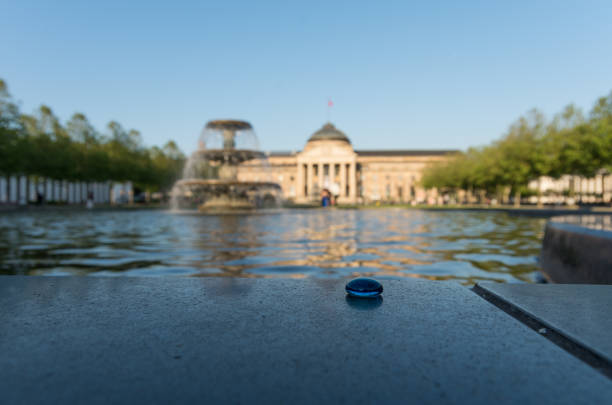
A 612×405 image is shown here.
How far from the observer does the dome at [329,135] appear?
106 meters

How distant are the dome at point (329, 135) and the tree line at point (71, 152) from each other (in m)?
46.0

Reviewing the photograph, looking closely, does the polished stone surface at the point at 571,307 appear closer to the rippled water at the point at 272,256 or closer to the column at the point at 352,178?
the rippled water at the point at 272,256

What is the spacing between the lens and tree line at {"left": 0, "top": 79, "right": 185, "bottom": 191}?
3334 cm

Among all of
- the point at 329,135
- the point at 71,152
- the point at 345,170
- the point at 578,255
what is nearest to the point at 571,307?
the point at 578,255

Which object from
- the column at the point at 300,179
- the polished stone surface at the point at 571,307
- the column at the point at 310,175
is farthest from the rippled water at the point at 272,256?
the column at the point at 310,175

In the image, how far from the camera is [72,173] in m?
44.5

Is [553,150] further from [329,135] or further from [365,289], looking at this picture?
[329,135]

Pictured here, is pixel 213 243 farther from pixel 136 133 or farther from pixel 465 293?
pixel 136 133

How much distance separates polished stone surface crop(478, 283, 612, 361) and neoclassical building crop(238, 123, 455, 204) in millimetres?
93497

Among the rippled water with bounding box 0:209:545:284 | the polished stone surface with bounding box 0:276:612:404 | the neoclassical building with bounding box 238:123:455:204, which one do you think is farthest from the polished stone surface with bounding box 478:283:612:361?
the neoclassical building with bounding box 238:123:455:204

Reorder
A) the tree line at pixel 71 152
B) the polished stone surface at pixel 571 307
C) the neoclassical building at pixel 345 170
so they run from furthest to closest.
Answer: the neoclassical building at pixel 345 170, the tree line at pixel 71 152, the polished stone surface at pixel 571 307

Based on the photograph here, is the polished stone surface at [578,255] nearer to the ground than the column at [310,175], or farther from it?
nearer to the ground

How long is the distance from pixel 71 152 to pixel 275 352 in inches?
1937

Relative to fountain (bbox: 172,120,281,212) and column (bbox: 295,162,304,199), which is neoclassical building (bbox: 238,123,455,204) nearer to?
column (bbox: 295,162,304,199)
